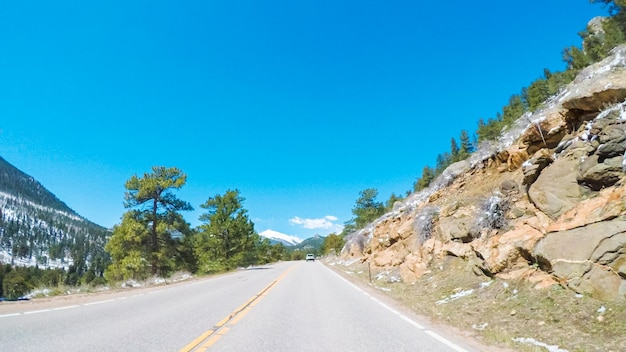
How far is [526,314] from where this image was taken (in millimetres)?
7664

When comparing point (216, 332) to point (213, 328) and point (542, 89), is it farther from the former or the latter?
point (542, 89)

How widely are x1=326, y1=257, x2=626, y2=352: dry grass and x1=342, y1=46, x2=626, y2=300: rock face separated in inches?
14.0

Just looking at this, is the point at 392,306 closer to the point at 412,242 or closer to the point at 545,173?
the point at 545,173

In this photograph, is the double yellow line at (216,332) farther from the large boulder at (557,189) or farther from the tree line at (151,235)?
the tree line at (151,235)

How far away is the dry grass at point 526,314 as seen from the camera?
5922 mm

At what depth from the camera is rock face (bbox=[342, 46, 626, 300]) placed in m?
7.66

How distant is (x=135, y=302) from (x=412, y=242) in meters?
15.9

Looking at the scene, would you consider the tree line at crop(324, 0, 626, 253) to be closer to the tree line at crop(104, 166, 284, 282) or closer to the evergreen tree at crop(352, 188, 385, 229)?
the evergreen tree at crop(352, 188, 385, 229)

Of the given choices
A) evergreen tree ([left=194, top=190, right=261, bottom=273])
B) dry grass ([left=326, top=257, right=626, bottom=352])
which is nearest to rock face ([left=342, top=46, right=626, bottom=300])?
dry grass ([left=326, top=257, right=626, bottom=352])

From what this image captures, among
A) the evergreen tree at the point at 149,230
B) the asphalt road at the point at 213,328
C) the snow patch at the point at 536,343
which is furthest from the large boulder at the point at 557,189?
the evergreen tree at the point at 149,230

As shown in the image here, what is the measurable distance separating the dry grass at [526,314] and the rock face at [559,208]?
36 centimetres

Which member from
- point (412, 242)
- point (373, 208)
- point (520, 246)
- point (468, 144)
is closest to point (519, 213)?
point (520, 246)

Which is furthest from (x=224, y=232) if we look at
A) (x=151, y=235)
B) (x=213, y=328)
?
(x=213, y=328)

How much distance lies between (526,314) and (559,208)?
4.25m
